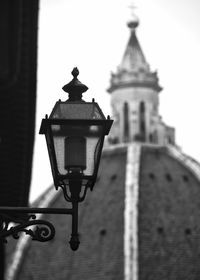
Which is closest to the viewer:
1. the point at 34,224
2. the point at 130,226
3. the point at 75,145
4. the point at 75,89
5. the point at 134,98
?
the point at 34,224

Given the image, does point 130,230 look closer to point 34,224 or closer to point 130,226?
point 130,226

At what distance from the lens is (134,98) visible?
427 ft

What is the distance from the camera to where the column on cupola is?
423 feet

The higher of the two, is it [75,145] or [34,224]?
[75,145]

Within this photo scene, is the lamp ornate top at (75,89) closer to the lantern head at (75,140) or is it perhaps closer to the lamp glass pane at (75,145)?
the lantern head at (75,140)

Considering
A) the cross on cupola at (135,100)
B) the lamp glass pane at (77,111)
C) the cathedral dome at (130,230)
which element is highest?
the cross on cupola at (135,100)

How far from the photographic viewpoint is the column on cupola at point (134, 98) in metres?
129

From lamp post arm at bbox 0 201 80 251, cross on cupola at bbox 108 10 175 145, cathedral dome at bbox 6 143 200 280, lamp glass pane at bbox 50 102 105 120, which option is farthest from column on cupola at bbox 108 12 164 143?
lamp post arm at bbox 0 201 80 251

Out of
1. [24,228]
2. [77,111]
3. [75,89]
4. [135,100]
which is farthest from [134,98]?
[24,228]

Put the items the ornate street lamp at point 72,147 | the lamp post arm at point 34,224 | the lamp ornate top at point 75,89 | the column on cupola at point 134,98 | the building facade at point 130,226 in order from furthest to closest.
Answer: the column on cupola at point 134,98
the building facade at point 130,226
the lamp ornate top at point 75,89
the ornate street lamp at point 72,147
the lamp post arm at point 34,224

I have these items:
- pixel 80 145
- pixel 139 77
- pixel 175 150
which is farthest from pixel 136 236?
pixel 80 145

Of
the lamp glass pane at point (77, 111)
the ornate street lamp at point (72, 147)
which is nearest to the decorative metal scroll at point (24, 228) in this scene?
the ornate street lamp at point (72, 147)

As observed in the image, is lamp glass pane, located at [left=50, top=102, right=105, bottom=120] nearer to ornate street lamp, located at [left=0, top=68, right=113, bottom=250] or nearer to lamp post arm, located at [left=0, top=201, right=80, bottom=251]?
ornate street lamp, located at [left=0, top=68, right=113, bottom=250]

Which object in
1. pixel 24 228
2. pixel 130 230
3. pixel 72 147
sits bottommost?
pixel 24 228
